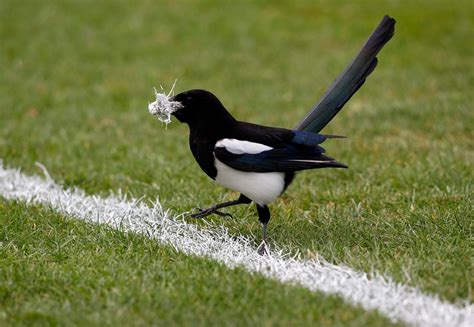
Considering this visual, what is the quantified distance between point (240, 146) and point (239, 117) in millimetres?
4582

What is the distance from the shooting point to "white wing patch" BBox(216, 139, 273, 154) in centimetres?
452

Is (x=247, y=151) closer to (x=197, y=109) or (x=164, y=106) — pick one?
(x=197, y=109)

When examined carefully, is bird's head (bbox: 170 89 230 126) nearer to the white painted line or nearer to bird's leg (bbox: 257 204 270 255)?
bird's leg (bbox: 257 204 270 255)

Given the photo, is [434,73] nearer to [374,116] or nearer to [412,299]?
[374,116]

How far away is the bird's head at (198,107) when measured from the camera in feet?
15.2

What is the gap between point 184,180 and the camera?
650 centimetres

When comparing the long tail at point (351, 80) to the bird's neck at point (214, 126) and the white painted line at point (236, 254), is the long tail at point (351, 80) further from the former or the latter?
the white painted line at point (236, 254)

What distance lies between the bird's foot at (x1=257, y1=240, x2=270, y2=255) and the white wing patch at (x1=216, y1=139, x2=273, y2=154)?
1.95 ft

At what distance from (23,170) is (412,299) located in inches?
174

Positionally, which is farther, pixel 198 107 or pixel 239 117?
pixel 239 117

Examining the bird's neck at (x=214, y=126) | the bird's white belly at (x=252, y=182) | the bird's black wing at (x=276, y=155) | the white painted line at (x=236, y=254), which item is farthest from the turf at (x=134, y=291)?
the bird's neck at (x=214, y=126)

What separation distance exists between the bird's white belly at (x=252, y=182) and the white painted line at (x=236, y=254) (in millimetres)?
365

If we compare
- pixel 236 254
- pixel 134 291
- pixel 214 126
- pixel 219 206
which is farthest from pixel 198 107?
pixel 134 291

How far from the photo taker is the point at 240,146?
179 inches
